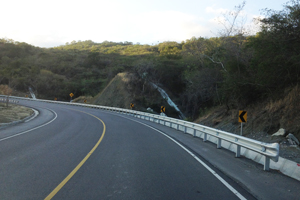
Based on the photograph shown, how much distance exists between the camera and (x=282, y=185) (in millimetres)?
6312

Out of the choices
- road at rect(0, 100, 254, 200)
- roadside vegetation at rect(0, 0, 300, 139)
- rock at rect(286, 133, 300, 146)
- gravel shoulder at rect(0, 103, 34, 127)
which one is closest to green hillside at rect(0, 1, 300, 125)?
roadside vegetation at rect(0, 0, 300, 139)

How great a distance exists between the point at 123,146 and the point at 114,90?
44.8m

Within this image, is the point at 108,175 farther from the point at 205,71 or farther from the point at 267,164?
the point at 205,71

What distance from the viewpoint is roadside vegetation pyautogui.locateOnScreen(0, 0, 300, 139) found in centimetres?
1462

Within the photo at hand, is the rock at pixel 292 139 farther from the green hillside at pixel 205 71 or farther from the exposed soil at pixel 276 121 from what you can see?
the green hillside at pixel 205 71

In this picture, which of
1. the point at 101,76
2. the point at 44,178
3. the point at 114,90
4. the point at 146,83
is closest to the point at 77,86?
the point at 101,76

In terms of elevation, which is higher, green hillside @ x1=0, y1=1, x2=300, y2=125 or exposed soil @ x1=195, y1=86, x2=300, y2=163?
green hillside @ x1=0, y1=1, x2=300, y2=125

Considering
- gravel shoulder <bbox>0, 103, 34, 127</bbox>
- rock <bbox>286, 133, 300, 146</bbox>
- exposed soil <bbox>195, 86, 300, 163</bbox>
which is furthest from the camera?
gravel shoulder <bbox>0, 103, 34, 127</bbox>

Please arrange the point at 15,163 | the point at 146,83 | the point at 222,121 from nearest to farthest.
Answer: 1. the point at 15,163
2. the point at 222,121
3. the point at 146,83

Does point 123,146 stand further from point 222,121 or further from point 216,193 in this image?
point 222,121

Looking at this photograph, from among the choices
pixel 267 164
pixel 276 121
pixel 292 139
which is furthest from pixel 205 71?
pixel 267 164

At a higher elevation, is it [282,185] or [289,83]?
[289,83]

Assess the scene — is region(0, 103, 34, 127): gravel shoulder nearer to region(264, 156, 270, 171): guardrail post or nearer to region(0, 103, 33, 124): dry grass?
region(0, 103, 33, 124): dry grass

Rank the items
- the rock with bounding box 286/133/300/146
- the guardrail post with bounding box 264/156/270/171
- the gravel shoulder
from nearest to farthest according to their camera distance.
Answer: the guardrail post with bounding box 264/156/270/171, the rock with bounding box 286/133/300/146, the gravel shoulder
